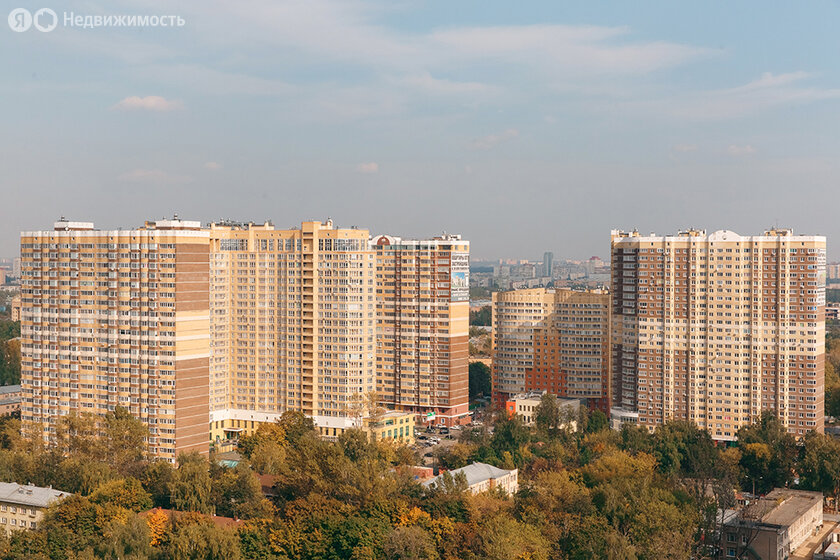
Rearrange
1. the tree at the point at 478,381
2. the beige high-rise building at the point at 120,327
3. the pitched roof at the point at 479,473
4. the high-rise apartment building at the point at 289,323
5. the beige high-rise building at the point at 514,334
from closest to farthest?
the pitched roof at the point at 479,473 < the beige high-rise building at the point at 120,327 < the high-rise apartment building at the point at 289,323 < the beige high-rise building at the point at 514,334 < the tree at the point at 478,381

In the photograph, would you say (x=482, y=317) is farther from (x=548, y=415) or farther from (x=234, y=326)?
(x=548, y=415)

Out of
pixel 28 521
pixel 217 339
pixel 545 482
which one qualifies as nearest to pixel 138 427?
pixel 28 521

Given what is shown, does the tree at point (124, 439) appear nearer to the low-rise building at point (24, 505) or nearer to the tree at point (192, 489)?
the low-rise building at point (24, 505)

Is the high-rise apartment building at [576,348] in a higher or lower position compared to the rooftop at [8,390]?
higher

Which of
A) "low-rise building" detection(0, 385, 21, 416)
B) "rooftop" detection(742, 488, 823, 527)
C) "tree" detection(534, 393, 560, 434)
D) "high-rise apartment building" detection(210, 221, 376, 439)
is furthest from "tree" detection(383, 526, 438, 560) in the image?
"low-rise building" detection(0, 385, 21, 416)

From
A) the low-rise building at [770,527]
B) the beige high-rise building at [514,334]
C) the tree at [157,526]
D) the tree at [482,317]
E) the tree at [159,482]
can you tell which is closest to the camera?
the tree at [157,526]

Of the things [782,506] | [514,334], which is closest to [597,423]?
[514,334]

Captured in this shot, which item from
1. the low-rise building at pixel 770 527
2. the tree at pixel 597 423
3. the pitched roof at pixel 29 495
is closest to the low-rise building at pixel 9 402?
the pitched roof at pixel 29 495
